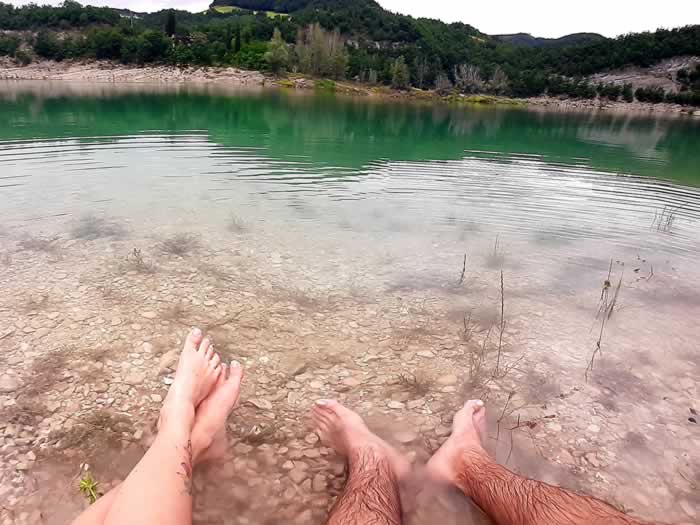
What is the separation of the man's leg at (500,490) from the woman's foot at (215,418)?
1482 millimetres

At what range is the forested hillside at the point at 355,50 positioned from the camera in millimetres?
91750

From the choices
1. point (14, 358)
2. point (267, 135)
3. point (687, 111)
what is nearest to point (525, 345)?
point (14, 358)

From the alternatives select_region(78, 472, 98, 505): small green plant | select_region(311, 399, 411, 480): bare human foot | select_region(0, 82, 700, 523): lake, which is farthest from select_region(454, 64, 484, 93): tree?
select_region(78, 472, 98, 505): small green plant

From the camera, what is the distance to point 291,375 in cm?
375

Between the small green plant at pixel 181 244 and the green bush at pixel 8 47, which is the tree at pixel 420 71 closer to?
the green bush at pixel 8 47

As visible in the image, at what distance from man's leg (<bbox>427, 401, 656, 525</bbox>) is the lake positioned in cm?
25

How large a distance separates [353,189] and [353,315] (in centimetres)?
658

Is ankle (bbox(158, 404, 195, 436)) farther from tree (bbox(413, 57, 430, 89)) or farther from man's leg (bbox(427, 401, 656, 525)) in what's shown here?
tree (bbox(413, 57, 430, 89))

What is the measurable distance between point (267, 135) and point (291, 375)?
18.1 metres

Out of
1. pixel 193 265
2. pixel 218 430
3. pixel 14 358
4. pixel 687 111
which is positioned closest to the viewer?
pixel 218 430

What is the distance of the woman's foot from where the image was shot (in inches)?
106

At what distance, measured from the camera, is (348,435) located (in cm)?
293

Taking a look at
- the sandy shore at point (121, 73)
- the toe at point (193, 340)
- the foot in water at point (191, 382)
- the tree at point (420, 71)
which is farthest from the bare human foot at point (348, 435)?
the tree at point (420, 71)

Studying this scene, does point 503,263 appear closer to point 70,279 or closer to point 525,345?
point 525,345
